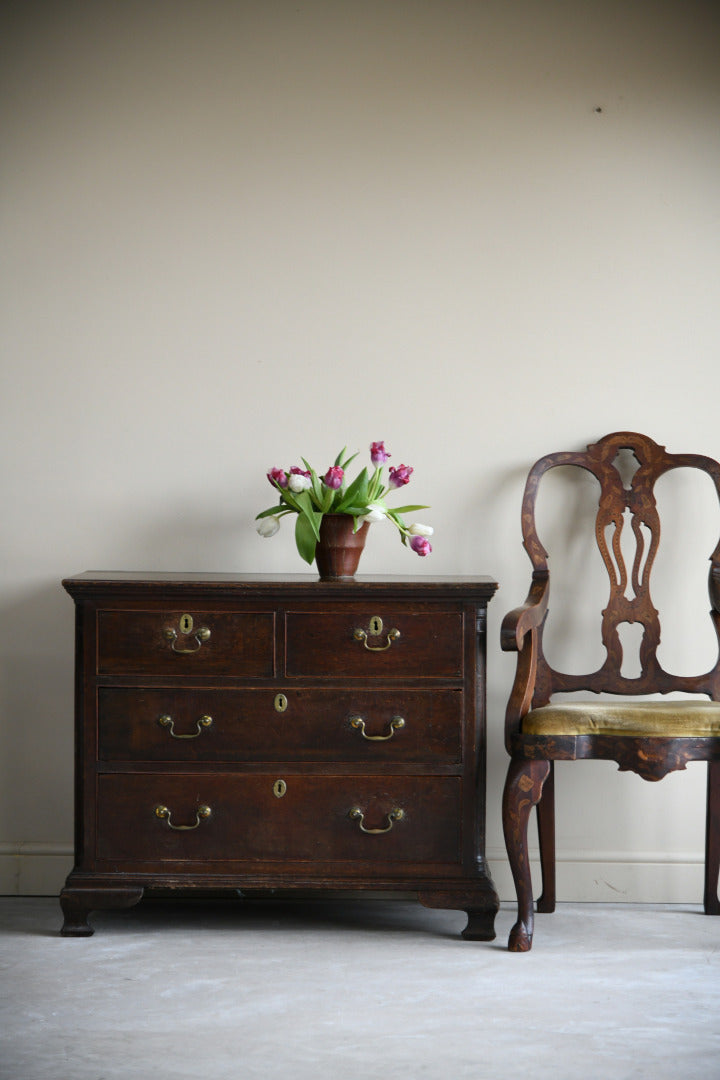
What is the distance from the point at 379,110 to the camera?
305cm

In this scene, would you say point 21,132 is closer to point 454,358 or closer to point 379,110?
point 379,110

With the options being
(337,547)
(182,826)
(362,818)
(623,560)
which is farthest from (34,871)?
(623,560)

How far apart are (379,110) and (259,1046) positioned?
8.13 feet

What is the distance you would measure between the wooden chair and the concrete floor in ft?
0.69

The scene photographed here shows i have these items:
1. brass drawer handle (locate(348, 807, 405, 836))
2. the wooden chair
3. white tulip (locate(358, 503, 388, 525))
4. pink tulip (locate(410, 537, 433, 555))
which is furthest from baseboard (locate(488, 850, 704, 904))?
white tulip (locate(358, 503, 388, 525))

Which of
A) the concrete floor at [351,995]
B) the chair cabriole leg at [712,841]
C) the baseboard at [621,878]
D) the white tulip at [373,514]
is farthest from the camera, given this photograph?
the baseboard at [621,878]

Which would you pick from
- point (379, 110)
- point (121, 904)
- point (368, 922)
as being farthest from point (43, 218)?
point (368, 922)

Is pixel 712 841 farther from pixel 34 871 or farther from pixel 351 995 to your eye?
pixel 34 871

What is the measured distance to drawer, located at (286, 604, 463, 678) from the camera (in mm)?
2562

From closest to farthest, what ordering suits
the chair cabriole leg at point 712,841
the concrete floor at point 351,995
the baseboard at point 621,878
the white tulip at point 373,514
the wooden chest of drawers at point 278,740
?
the concrete floor at point 351,995, the wooden chest of drawers at point 278,740, the white tulip at point 373,514, the chair cabriole leg at point 712,841, the baseboard at point 621,878

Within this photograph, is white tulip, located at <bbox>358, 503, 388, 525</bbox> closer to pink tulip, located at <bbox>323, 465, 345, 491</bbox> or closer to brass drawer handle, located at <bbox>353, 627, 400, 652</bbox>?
pink tulip, located at <bbox>323, 465, 345, 491</bbox>

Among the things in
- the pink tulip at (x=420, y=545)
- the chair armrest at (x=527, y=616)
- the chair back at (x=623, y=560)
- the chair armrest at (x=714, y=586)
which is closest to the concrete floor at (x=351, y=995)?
the chair back at (x=623, y=560)

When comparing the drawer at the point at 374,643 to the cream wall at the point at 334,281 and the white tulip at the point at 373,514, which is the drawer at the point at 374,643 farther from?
the cream wall at the point at 334,281

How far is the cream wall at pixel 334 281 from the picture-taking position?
3.04 meters
